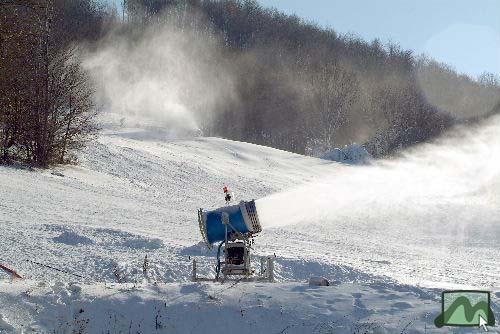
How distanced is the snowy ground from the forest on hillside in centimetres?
1775

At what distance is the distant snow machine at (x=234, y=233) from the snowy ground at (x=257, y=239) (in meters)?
0.80

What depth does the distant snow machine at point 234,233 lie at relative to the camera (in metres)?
8.65

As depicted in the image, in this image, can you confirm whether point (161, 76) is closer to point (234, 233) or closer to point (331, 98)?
point (331, 98)

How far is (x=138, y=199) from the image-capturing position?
1977 cm

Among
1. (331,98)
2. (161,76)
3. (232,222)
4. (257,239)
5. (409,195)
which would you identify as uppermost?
(161,76)

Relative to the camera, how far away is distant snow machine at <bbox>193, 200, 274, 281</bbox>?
8648 millimetres

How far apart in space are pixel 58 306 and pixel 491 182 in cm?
3247

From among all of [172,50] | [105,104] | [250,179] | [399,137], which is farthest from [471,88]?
[250,179]

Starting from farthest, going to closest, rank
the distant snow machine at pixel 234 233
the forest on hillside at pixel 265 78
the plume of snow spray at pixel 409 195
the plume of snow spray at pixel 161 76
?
the forest on hillside at pixel 265 78 < the plume of snow spray at pixel 161 76 < the plume of snow spray at pixel 409 195 < the distant snow machine at pixel 234 233

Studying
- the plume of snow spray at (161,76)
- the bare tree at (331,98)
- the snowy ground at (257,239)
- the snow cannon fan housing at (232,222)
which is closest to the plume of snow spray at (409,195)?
the snowy ground at (257,239)

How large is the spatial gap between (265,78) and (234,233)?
65578 mm

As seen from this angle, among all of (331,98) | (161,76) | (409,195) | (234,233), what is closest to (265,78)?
(331,98)

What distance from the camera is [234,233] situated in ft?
29.0

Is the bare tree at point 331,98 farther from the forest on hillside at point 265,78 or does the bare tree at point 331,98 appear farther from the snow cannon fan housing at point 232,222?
the snow cannon fan housing at point 232,222
